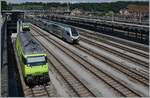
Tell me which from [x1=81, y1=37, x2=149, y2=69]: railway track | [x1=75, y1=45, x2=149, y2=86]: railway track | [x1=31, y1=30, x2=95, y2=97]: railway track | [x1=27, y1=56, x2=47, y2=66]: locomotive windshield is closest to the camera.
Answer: [x1=31, y1=30, x2=95, y2=97]: railway track

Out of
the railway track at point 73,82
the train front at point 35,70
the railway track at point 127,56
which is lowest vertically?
the railway track at point 73,82

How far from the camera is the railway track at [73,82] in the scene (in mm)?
20797

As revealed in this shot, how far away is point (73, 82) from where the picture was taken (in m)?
23.7

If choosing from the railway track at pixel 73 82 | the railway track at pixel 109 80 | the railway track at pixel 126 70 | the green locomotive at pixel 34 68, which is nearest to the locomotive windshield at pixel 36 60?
the green locomotive at pixel 34 68

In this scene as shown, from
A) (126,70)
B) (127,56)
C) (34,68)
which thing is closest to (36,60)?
(34,68)

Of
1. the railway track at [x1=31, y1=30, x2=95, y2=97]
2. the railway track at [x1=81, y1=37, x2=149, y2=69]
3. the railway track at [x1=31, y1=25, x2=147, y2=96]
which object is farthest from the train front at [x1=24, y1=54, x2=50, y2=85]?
the railway track at [x1=81, y1=37, x2=149, y2=69]

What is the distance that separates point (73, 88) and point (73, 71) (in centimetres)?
564

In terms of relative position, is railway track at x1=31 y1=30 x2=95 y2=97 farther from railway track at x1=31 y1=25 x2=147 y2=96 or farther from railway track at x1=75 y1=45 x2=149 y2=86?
railway track at x1=75 y1=45 x2=149 y2=86

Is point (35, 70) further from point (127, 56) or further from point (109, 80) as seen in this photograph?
point (127, 56)

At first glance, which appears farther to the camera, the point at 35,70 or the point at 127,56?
the point at 127,56

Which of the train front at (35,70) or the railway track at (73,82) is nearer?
the railway track at (73,82)

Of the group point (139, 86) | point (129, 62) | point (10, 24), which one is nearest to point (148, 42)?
point (129, 62)

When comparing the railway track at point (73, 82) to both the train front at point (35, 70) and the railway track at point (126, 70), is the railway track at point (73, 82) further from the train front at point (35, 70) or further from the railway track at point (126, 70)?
the railway track at point (126, 70)

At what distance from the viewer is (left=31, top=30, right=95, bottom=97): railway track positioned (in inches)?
819
